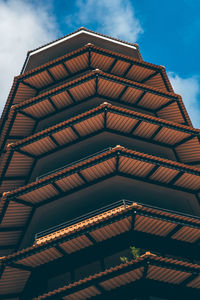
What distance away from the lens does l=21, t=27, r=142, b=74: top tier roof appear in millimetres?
29312

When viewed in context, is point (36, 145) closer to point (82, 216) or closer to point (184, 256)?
point (82, 216)

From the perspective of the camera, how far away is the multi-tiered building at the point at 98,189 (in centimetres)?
1424

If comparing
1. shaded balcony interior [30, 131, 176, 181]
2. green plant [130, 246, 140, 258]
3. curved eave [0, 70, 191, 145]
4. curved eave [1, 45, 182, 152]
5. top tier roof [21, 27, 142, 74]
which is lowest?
green plant [130, 246, 140, 258]

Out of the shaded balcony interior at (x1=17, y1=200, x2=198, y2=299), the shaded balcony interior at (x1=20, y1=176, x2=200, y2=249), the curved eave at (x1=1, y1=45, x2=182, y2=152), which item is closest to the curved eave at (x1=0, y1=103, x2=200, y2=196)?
the shaded balcony interior at (x1=20, y1=176, x2=200, y2=249)

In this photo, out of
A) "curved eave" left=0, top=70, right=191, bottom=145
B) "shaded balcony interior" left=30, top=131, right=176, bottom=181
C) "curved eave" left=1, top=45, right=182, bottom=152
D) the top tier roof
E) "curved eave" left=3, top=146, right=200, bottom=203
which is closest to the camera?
"curved eave" left=3, top=146, right=200, bottom=203

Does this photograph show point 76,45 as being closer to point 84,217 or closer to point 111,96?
point 111,96

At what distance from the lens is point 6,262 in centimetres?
1625

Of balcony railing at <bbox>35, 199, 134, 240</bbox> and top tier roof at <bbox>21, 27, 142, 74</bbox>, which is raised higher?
top tier roof at <bbox>21, 27, 142, 74</bbox>

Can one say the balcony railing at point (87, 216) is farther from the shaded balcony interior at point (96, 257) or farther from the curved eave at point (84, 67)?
the curved eave at point (84, 67)

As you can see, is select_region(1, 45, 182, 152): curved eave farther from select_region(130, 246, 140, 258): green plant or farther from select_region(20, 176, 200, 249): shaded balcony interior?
select_region(130, 246, 140, 258): green plant

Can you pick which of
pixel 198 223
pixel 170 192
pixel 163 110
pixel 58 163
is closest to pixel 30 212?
pixel 58 163

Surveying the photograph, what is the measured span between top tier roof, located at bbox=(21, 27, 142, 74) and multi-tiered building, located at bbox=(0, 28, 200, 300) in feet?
14.5

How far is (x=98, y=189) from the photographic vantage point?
18594 millimetres

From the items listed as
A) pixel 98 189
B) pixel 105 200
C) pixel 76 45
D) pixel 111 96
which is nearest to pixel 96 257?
pixel 105 200
